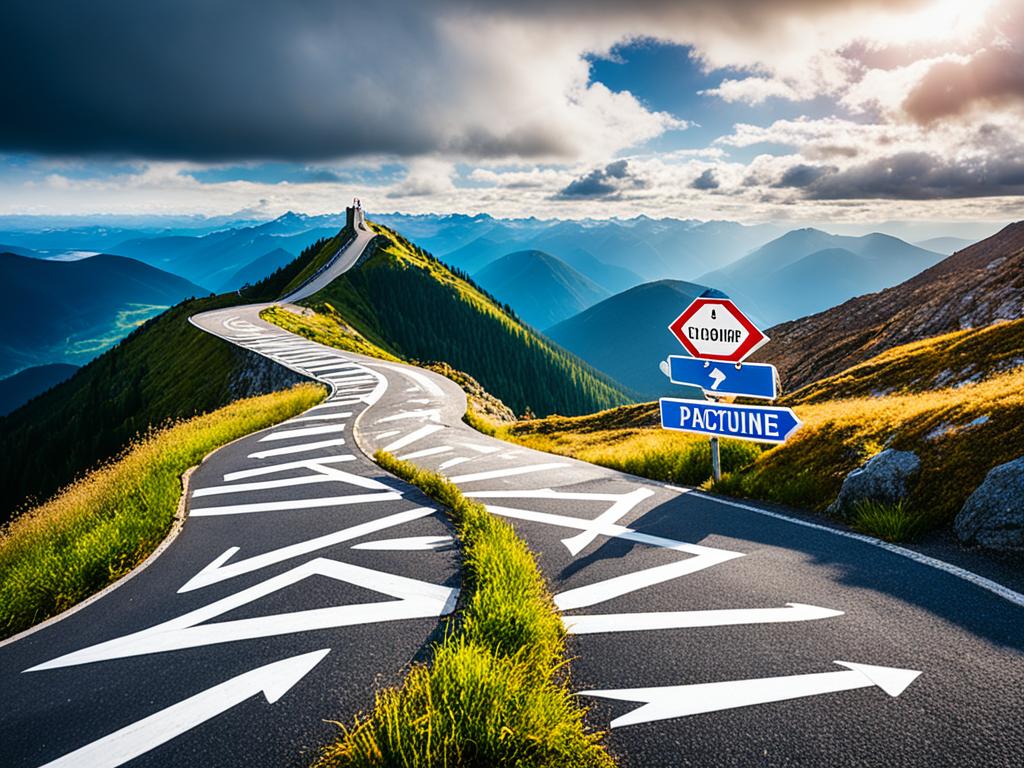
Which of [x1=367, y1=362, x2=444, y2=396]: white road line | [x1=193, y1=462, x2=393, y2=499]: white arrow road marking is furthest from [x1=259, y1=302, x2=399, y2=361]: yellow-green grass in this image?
[x1=193, y1=462, x2=393, y2=499]: white arrow road marking

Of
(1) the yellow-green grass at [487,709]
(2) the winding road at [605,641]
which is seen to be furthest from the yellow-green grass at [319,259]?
(1) the yellow-green grass at [487,709]

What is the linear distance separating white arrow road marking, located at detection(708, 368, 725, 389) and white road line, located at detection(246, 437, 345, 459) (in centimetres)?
929

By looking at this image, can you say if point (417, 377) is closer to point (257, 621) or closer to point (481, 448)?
point (481, 448)

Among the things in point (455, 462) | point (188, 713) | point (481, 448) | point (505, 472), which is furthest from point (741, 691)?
point (481, 448)

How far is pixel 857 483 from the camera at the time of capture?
662 cm

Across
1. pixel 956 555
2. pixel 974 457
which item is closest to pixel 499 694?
pixel 956 555

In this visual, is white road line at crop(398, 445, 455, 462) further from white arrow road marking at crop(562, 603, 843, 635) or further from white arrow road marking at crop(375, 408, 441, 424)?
white arrow road marking at crop(562, 603, 843, 635)

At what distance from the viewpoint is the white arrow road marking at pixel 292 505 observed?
330 inches

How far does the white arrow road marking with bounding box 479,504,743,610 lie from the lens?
4941mm

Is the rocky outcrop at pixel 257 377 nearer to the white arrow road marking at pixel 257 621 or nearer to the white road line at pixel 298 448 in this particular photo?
the white road line at pixel 298 448

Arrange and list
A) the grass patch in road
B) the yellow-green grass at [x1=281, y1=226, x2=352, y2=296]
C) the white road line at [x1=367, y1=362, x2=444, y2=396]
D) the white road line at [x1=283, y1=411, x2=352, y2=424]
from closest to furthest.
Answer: the grass patch in road, the white road line at [x1=283, y1=411, x2=352, y2=424], the white road line at [x1=367, y1=362, x2=444, y2=396], the yellow-green grass at [x1=281, y1=226, x2=352, y2=296]

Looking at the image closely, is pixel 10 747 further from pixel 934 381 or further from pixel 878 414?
pixel 934 381

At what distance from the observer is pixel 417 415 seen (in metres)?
19.5

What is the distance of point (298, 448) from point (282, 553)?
6781 mm
